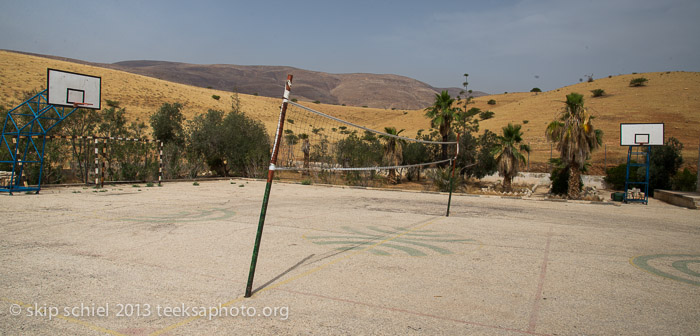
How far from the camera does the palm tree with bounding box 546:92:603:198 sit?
20.0 metres

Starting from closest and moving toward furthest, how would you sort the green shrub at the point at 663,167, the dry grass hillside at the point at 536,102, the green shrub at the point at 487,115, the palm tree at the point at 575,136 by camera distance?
the palm tree at the point at 575,136, the green shrub at the point at 663,167, the dry grass hillside at the point at 536,102, the green shrub at the point at 487,115

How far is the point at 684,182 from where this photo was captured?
24.7 metres

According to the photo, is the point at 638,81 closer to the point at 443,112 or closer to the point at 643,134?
the point at 643,134

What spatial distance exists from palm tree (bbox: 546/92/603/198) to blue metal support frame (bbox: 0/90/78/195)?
2164 centimetres

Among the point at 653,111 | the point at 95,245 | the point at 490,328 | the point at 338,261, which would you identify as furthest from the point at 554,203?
the point at 653,111

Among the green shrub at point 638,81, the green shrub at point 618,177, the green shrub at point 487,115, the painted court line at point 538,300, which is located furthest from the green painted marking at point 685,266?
the green shrub at point 638,81

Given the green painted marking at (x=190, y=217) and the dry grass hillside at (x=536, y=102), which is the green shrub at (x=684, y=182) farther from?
the green painted marking at (x=190, y=217)

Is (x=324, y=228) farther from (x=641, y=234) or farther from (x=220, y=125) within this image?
(x=220, y=125)

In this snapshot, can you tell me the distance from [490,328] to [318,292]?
188 cm

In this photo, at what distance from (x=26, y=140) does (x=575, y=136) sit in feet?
82.4

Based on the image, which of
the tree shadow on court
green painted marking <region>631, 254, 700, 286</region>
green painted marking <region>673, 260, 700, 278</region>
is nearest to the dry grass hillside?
green painted marking <region>631, 254, 700, 286</region>

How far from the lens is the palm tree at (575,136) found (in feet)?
65.7

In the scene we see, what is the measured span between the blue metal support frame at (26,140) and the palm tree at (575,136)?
21.6 meters

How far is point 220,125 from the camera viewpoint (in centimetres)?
2609
